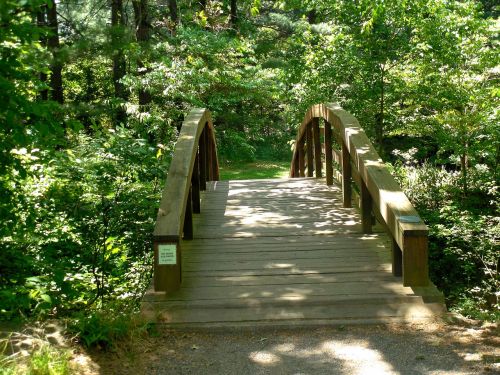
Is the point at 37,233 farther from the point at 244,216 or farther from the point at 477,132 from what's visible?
the point at 477,132

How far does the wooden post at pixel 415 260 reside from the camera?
13.1ft

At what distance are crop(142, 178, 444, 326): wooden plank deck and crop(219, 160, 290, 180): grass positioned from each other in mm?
8923

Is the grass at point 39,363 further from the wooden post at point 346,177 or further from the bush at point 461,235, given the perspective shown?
the wooden post at point 346,177

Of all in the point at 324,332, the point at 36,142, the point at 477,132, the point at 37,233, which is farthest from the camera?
the point at 477,132

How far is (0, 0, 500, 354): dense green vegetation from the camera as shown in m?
4.21

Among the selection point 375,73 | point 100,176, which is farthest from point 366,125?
point 100,176

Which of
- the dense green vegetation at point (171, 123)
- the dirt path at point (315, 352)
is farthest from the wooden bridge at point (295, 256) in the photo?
the dense green vegetation at point (171, 123)

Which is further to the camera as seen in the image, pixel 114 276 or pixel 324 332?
pixel 114 276

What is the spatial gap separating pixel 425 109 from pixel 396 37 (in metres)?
2.13

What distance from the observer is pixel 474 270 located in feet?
23.2

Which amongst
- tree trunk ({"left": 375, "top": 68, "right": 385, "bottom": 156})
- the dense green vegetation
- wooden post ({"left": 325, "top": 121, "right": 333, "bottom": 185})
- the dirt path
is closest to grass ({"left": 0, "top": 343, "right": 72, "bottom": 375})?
the dirt path

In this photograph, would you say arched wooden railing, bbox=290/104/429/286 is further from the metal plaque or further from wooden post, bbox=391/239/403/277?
the metal plaque

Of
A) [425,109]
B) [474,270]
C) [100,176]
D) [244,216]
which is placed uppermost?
[425,109]

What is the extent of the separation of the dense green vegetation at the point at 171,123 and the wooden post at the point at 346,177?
117 centimetres
